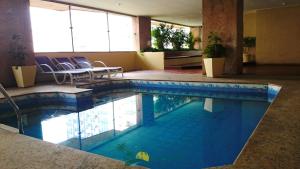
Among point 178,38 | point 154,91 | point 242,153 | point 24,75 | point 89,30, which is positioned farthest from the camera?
point 178,38

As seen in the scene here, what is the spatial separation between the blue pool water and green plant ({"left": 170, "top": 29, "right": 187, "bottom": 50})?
24.7ft

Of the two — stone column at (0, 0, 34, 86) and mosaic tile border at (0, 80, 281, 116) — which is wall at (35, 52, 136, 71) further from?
mosaic tile border at (0, 80, 281, 116)

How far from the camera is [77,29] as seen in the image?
9.79 metres

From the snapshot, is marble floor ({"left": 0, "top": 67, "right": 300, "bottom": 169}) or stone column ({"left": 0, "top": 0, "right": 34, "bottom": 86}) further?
stone column ({"left": 0, "top": 0, "right": 34, "bottom": 86})

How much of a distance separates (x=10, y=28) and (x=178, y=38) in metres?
8.70

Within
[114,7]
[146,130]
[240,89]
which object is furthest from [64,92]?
[114,7]

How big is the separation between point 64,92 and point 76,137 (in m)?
2.27

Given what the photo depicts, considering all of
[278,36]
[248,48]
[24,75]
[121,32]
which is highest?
[121,32]

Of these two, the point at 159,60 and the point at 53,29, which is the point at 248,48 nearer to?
the point at 159,60

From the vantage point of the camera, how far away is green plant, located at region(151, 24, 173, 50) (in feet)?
42.0

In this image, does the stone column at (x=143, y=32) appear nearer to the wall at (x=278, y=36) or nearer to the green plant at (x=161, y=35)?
the green plant at (x=161, y=35)

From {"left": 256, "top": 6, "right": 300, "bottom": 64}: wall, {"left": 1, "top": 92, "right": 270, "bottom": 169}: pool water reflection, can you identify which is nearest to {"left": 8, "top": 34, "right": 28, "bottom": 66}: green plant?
{"left": 1, "top": 92, "right": 270, "bottom": 169}: pool water reflection

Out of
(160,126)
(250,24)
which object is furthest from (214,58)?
(250,24)

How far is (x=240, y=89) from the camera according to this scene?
6219 millimetres
